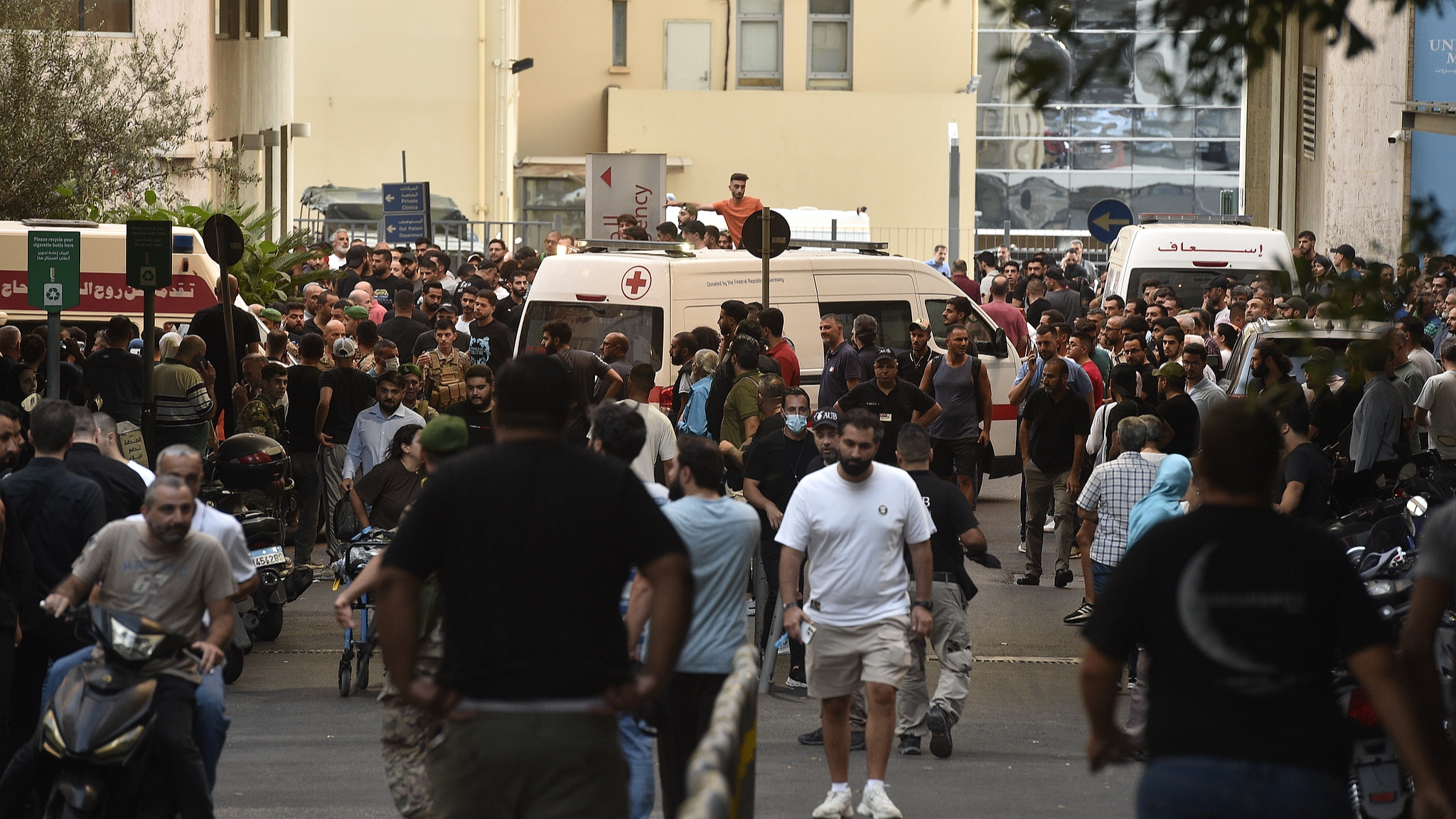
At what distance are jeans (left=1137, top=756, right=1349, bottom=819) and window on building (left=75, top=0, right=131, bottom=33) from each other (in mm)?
21779

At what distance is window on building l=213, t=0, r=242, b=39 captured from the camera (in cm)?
2609

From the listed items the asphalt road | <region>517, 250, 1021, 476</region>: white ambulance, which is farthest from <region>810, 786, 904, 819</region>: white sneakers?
<region>517, 250, 1021, 476</region>: white ambulance

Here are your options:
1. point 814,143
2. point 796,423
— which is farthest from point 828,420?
point 814,143

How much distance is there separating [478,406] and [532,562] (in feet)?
25.5

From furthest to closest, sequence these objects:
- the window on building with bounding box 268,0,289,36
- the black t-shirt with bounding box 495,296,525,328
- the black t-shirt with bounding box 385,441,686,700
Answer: the window on building with bounding box 268,0,289,36 < the black t-shirt with bounding box 495,296,525,328 < the black t-shirt with bounding box 385,441,686,700

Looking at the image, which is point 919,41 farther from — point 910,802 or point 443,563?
point 443,563

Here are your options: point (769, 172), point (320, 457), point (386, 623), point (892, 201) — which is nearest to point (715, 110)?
point (769, 172)

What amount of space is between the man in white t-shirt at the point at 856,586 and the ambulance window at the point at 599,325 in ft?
24.1

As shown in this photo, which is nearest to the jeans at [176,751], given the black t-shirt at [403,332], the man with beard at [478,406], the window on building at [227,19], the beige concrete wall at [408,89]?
the man with beard at [478,406]

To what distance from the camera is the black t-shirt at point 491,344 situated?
1631 cm

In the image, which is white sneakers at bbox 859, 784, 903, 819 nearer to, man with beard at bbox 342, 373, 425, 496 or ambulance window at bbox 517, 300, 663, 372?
man with beard at bbox 342, 373, 425, 496

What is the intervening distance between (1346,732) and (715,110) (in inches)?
1596

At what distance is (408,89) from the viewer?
130 feet

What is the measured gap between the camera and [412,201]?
2767cm
